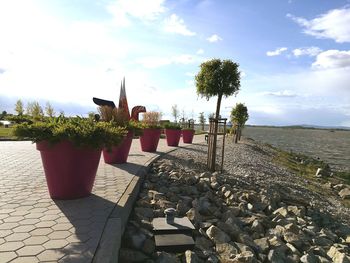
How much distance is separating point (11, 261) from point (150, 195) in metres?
3.58

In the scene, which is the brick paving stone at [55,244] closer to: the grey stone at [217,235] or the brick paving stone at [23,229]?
the brick paving stone at [23,229]

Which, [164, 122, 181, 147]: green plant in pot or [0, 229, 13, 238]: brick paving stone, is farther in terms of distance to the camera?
[164, 122, 181, 147]: green plant in pot

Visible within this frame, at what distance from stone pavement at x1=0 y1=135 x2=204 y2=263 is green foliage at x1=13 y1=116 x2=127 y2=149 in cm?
97

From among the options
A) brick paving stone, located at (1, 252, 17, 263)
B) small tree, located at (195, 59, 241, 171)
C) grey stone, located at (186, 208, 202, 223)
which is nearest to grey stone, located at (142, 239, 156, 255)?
grey stone, located at (186, 208, 202, 223)

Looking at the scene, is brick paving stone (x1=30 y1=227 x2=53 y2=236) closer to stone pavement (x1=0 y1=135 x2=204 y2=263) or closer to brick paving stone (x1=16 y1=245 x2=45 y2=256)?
stone pavement (x1=0 y1=135 x2=204 y2=263)

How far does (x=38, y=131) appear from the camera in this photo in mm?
5242

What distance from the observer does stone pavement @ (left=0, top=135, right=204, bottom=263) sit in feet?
11.6

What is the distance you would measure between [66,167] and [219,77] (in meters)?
6.98

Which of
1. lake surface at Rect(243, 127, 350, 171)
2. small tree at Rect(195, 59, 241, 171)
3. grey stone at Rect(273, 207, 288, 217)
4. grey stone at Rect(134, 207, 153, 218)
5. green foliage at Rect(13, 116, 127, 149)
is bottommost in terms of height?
lake surface at Rect(243, 127, 350, 171)

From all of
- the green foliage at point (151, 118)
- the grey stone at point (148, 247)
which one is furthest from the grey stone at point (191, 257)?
the green foliage at point (151, 118)

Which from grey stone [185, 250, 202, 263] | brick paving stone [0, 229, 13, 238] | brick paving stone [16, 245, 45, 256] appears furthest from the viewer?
grey stone [185, 250, 202, 263]

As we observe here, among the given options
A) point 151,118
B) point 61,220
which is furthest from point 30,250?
point 151,118

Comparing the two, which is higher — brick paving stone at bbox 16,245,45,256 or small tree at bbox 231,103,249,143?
small tree at bbox 231,103,249,143

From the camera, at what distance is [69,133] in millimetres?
5262
